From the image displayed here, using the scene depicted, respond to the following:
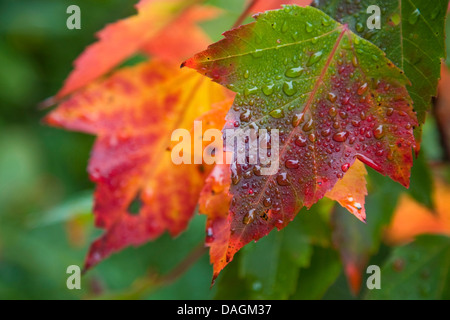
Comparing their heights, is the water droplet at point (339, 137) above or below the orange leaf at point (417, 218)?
above

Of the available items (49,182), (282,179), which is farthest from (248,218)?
(49,182)

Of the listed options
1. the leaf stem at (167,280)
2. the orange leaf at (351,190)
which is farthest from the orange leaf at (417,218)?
the orange leaf at (351,190)

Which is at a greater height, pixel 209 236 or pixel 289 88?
pixel 289 88

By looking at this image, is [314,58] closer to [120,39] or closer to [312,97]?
[312,97]

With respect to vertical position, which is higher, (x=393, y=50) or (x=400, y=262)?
(x=393, y=50)

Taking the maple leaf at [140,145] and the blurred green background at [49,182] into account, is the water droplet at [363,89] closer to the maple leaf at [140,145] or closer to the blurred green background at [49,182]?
the maple leaf at [140,145]

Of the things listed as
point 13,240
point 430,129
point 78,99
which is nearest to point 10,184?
point 13,240
